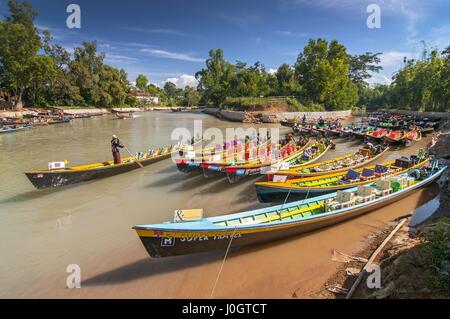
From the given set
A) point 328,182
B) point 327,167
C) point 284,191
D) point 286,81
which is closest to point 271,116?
point 286,81

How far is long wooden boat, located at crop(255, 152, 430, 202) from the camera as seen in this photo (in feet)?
31.9

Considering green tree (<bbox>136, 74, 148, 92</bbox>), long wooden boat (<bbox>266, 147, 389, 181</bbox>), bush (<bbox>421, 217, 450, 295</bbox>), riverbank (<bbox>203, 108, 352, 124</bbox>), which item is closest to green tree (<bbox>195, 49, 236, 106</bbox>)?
riverbank (<bbox>203, 108, 352, 124</bbox>)

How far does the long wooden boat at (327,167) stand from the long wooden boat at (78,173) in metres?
8.51

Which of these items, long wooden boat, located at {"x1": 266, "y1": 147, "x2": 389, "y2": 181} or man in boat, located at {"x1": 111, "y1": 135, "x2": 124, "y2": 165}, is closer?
long wooden boat, located at {"x1": 266, "y1": 147, "x2": 389, "y2": 181}

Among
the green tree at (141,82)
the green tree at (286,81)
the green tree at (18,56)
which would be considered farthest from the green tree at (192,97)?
the green tree at (18,56)

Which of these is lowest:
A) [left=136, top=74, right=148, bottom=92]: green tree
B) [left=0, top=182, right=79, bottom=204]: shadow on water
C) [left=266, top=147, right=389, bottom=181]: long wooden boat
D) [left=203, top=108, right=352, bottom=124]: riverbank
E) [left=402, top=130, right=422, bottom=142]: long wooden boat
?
[left=0, top=182, right=79, bottom=204]: shadow on water

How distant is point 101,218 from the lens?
10.0 metres

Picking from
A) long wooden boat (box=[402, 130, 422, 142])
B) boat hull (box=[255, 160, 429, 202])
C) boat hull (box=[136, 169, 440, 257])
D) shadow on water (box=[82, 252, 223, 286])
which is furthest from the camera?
long wooden boat (box=[402, 130, 422, 142])

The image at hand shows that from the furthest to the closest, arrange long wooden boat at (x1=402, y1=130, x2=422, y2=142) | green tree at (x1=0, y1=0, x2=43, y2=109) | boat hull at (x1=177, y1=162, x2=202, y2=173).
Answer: green tree at (x1=0, y1=0, x2=43, y2=109), long wooden boat at (x1=402, y1=130, x2=422, y2=142), boat hull at (x1=177, y1=162, x2=202, y2=173)

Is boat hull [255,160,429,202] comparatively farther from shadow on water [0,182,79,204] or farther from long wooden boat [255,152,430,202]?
shadow on water [0,182,79,204]

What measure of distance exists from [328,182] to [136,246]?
26.9 ft
